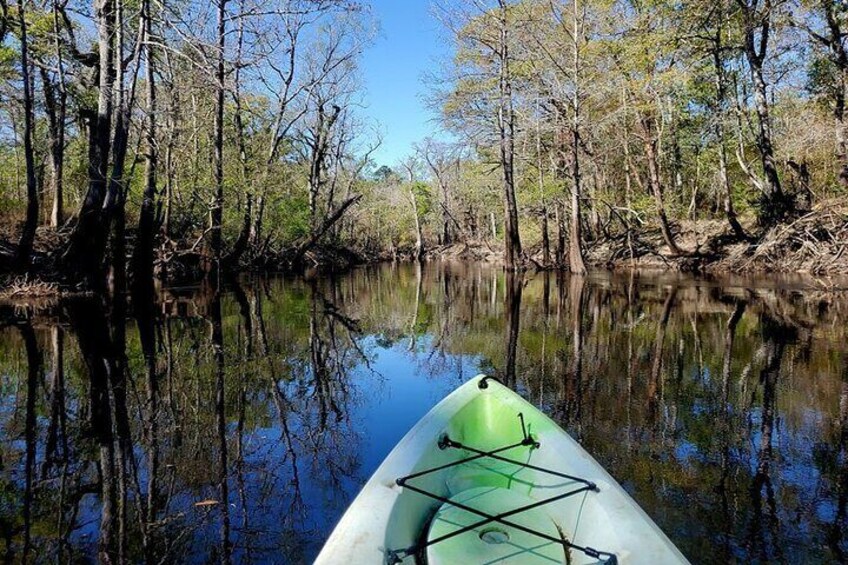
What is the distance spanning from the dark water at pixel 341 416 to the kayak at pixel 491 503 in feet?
2.26

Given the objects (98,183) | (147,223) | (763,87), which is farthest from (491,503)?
(763,87)

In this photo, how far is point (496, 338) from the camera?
925 centimetres

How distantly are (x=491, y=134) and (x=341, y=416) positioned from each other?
18083 millimetres

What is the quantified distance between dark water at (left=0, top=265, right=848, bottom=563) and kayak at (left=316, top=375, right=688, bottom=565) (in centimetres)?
69

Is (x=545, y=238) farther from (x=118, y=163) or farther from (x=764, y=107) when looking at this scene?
(x=118, y=163)

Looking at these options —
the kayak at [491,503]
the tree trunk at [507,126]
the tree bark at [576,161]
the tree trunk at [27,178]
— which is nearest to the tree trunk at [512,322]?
the tree bark at [576,161]

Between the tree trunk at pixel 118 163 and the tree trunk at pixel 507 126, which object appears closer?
the tree trunk at pixel 118 163

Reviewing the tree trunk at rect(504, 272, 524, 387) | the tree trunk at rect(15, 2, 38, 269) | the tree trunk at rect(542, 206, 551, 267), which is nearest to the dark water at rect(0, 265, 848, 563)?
the tree trunk at rect(504, 272, 524, 387)

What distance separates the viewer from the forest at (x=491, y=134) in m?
12.7

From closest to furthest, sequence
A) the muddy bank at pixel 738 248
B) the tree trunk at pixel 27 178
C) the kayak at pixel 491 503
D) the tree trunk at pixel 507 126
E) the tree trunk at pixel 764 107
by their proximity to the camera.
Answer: the kayak at pixel 491 503 < the tree trunk at pixel 27 178 < the tree trunk at pixel 764 107 < the muddy bank at pixel 738 248 < the tree trunk at pixel 507 126

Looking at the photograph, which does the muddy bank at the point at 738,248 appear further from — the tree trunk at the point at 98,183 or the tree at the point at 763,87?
the tree trunk at the point at 98,183

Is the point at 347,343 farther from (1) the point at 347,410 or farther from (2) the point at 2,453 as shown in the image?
(2) the point at 2,453

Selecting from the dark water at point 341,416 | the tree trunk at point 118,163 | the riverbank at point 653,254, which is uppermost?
the tree trunk at point 118,163

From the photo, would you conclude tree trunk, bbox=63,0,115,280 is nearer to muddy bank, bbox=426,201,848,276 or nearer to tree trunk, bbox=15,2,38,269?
tree trunk, bbox=15,2,38,269
